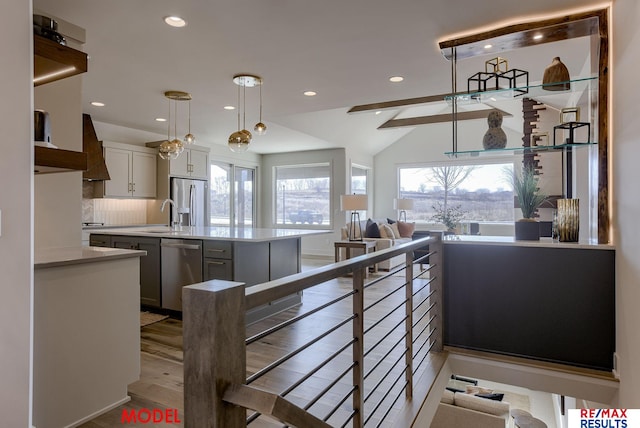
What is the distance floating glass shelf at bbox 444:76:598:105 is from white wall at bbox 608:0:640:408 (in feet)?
1.05

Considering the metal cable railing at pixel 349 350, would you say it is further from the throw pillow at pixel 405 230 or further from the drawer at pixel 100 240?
the throw pillow at pixel 405 230

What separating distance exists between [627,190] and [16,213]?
9.54 ft

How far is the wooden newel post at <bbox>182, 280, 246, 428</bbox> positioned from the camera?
0.80 metres

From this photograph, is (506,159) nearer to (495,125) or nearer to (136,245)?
(495,125)

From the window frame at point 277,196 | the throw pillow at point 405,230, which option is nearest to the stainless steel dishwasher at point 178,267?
the window frame at point 277,196

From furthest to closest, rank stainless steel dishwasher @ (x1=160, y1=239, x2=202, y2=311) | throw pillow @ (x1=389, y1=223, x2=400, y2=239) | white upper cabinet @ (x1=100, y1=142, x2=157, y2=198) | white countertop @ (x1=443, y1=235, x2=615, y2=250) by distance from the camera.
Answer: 1. throw pillow @ (x1=389, y1=223, x2=400, y2=239)
2. white upper cabinet @ (x1=100, y1=142, x2=157, y2=198)
3. stainless steel dishwasher @ (x1=160, y1=239, x2=202, y2=311)
4. white countertop @ (x1=443, y1=235, x2=615, y2=250)

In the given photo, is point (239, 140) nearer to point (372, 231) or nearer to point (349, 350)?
point (349, 350)

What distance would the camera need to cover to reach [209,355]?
31.7 inches

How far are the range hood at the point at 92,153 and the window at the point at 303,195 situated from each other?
14.9 ft

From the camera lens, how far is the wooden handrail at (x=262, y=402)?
2.54ft

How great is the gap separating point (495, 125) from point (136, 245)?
3935 mm

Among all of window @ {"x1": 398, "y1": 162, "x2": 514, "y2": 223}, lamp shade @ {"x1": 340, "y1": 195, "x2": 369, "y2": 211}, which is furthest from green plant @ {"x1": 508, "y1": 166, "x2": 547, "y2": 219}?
window @ {"x1": 398, "y1": 162, "x2": 514, "y2": 223}

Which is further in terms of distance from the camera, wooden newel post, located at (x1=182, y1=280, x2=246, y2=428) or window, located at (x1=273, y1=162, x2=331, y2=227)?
window, located at (x1=273, y1=162, x2=331, y2=227)

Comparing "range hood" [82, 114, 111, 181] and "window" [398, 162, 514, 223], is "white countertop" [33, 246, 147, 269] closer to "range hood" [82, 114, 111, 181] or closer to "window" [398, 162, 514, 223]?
"range hood" [82, 114, 111, 181]
